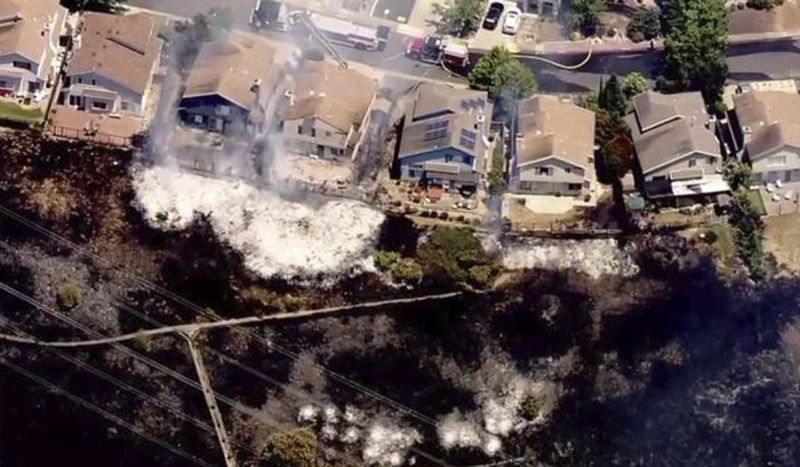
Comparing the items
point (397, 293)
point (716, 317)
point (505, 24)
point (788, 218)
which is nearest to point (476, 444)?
point (397, 293)

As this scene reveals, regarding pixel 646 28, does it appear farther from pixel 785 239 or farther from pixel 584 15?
pixel 785 239

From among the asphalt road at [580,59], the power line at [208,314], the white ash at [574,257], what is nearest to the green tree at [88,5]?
the asphalt road at [580,59]

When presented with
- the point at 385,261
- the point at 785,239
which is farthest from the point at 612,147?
the point at 385,261

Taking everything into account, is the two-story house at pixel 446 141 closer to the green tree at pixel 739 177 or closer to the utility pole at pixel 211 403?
the green tree at pixel 739 177

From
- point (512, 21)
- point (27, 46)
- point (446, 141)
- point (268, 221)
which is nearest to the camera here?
point (268, 221)

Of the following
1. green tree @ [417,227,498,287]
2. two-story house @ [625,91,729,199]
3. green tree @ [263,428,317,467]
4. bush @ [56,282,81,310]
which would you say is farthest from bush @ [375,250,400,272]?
bush @ [56,282,81,310]

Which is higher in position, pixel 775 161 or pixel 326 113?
pixel 775 161

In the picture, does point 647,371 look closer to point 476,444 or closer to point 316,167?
point 476,444
